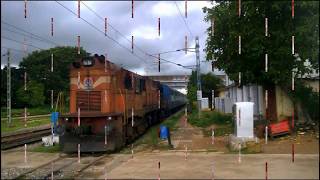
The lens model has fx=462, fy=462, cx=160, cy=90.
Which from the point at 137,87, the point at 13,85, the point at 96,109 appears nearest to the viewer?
the point at 96,109

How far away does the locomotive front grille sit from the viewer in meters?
18.1

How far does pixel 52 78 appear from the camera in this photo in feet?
179

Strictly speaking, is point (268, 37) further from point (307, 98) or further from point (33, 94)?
point (33, 94)

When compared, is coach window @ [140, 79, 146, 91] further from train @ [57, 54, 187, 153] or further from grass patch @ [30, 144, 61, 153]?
grass patch @ [30, 144, 61, 153]

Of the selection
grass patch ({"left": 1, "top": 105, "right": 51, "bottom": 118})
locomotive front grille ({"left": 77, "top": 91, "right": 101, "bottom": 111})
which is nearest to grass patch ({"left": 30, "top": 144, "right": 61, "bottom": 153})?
locomotive front grille ({"left": 77, "top": 91, "right": 101, "bottom": 111})

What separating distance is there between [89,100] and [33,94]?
1324 inches

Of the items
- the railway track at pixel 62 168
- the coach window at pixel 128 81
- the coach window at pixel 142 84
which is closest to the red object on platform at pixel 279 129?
the coach window at pixel 128 81

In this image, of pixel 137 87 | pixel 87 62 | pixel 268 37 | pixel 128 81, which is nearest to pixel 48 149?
pixel 87 62

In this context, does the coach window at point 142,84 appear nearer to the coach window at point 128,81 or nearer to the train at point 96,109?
the coach window at point 128,81

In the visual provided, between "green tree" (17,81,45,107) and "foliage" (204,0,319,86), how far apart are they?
31627 mm

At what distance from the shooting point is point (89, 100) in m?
18.2

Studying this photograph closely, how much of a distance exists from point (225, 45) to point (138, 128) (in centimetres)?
593

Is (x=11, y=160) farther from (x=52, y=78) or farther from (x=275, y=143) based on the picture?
(x=52, y=78)

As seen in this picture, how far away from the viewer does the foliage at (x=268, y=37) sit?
65.5 ft
